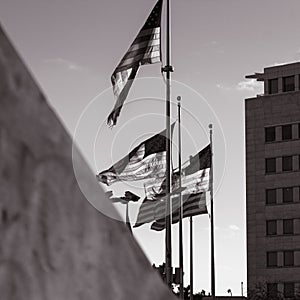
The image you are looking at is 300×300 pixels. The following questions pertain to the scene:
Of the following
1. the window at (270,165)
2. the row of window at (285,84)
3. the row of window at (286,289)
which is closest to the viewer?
the row of window at (286,289)

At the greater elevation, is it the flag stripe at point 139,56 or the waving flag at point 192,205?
the flag stripe at point 139,56

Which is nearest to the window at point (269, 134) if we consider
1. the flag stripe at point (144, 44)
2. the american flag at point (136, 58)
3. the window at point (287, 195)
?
the window at point (287, 195)

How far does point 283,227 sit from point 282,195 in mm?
2311

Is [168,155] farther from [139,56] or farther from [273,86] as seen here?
[273,86]

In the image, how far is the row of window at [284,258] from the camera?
59.5 meters

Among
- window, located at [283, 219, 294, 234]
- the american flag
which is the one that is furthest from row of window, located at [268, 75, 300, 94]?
the american flag

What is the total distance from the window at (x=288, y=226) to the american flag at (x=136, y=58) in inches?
1645

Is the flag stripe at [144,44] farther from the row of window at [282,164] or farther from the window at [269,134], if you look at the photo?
the window at [269,134]

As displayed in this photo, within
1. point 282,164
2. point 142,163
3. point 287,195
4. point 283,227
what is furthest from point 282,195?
point 142,163

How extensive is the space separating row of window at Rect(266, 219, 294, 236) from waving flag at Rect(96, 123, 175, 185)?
37.8 metres

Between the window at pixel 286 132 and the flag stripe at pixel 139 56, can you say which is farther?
the window at pixel 286 132

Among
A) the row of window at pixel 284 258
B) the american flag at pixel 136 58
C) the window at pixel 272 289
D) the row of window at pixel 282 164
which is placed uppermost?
the row of window at pixel 282 164

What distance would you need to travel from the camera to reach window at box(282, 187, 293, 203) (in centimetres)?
6094

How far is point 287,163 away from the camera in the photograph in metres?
61.7
